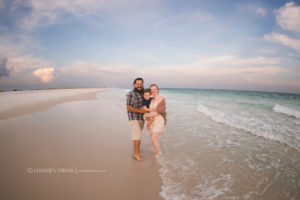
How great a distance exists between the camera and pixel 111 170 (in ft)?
11.4

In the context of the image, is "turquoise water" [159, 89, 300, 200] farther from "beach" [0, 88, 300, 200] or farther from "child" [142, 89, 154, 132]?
"child" [142, 89, 154, 132]

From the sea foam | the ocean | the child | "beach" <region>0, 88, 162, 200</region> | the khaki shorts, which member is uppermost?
the child

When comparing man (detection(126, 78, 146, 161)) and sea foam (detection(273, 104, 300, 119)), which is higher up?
man (detection(126, 78, 146, 161))

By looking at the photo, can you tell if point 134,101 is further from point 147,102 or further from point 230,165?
point 230,165

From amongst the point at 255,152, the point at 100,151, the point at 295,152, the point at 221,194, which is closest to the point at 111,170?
the point at 100,151

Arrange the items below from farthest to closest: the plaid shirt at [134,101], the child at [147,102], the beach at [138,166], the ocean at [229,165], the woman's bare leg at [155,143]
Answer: the woman's bare leg at [155,143]
the child at [147,102]
the plaid shirt at [134,101]
the ocean at [229,165]
the beach at [138,166]

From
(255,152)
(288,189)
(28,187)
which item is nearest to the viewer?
(28,187)

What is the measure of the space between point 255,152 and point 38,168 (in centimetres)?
657

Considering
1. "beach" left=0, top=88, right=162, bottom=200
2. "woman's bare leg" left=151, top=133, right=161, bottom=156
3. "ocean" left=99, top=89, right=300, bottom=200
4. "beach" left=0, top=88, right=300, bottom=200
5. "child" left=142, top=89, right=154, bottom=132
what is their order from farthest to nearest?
"woman's bare leg" left=151, top=133, right=161, bottom=156 < "child" left=142, top=89, right=154, bottom=132 < "ocean" left=99, top=89, right=300, bottom=200 < "beach" left=0, top=88, right=300, bottom=200 < "beach" left=0, top=88, right=162, bottom=200

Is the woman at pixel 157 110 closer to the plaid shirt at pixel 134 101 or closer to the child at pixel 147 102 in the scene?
the child at pixel 147 102

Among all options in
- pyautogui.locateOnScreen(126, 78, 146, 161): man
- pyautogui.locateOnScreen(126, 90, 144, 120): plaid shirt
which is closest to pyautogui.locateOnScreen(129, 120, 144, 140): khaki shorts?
pyautogui.locateOnScreen(126, 78, 146, 161): man

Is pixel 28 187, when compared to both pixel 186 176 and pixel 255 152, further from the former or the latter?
pixel 255 152

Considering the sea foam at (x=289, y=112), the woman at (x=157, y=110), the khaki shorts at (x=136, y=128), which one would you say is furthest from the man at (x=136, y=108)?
the sea foam at (x=289, y=112)

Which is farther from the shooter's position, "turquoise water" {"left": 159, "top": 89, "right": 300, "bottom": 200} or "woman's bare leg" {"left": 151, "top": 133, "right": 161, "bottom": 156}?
"woman's bare leg" {"left": 151, "top": 133, "right": 161, "bottom": 156}
